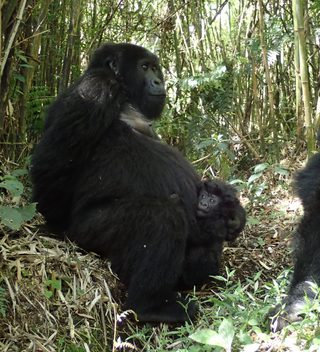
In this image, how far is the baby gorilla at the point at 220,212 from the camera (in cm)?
424

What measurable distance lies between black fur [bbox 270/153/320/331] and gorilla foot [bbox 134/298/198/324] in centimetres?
65

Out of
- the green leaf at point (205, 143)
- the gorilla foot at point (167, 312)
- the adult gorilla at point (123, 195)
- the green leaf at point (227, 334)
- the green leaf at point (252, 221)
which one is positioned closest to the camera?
the green leaf at point (227, 334)

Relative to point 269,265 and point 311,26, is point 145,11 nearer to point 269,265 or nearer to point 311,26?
point 311,26

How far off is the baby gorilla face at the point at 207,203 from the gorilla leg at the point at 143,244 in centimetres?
30

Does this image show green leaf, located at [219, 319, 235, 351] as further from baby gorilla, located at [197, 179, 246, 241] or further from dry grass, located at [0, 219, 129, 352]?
baby gorilla, located at [197, 179, 246, 241]

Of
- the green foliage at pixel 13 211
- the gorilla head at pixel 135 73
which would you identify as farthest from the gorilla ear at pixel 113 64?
the green foliage at pixel 13 211

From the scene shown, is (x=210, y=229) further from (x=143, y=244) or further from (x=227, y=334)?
(x=227, y=334)

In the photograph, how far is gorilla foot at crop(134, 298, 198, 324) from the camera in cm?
359

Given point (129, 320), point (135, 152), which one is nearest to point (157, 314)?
point (129, 320)

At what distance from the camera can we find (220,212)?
4.33 metres

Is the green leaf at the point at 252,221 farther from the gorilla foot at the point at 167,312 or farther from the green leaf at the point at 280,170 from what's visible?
the gorilla foot at the point at 167,312

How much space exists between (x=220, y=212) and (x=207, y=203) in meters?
0.10

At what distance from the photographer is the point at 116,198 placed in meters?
A: 4.05

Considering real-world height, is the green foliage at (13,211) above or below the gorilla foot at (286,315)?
above
